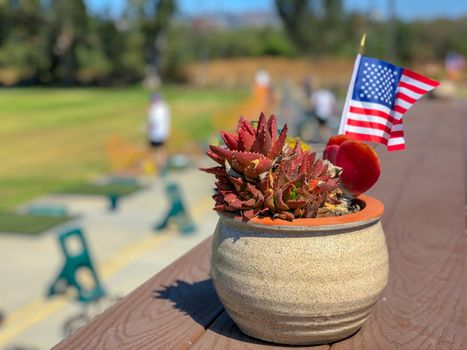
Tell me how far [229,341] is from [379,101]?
1.11m

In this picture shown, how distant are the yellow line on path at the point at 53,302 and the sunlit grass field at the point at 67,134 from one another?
372 cm

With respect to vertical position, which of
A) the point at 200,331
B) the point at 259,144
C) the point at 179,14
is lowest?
the point at 179,14

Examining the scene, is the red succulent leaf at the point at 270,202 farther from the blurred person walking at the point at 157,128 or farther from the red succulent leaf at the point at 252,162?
the blurred person walking at the point at 157,128

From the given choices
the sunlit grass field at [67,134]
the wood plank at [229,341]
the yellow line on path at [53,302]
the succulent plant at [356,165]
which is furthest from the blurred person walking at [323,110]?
the wood plank at [229,341]

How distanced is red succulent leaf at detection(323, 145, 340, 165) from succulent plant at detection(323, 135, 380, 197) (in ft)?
0.03

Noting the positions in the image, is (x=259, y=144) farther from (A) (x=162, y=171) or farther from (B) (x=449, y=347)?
(A) (x=162, y=171)

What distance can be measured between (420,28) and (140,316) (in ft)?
269

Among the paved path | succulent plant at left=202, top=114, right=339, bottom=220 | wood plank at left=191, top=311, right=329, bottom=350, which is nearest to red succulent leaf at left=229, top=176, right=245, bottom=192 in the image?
succulent plant at left=202, top=114, right=339, bottom=220

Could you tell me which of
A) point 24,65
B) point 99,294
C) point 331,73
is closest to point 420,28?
point 331,73

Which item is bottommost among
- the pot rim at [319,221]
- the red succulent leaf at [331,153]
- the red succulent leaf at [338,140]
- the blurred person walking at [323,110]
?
the blurred person walking at [323,110]

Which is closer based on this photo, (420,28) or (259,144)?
(259,144)

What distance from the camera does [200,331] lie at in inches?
91.0

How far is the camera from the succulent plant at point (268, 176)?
2.07 meters

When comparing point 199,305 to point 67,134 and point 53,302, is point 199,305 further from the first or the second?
point 67,134
